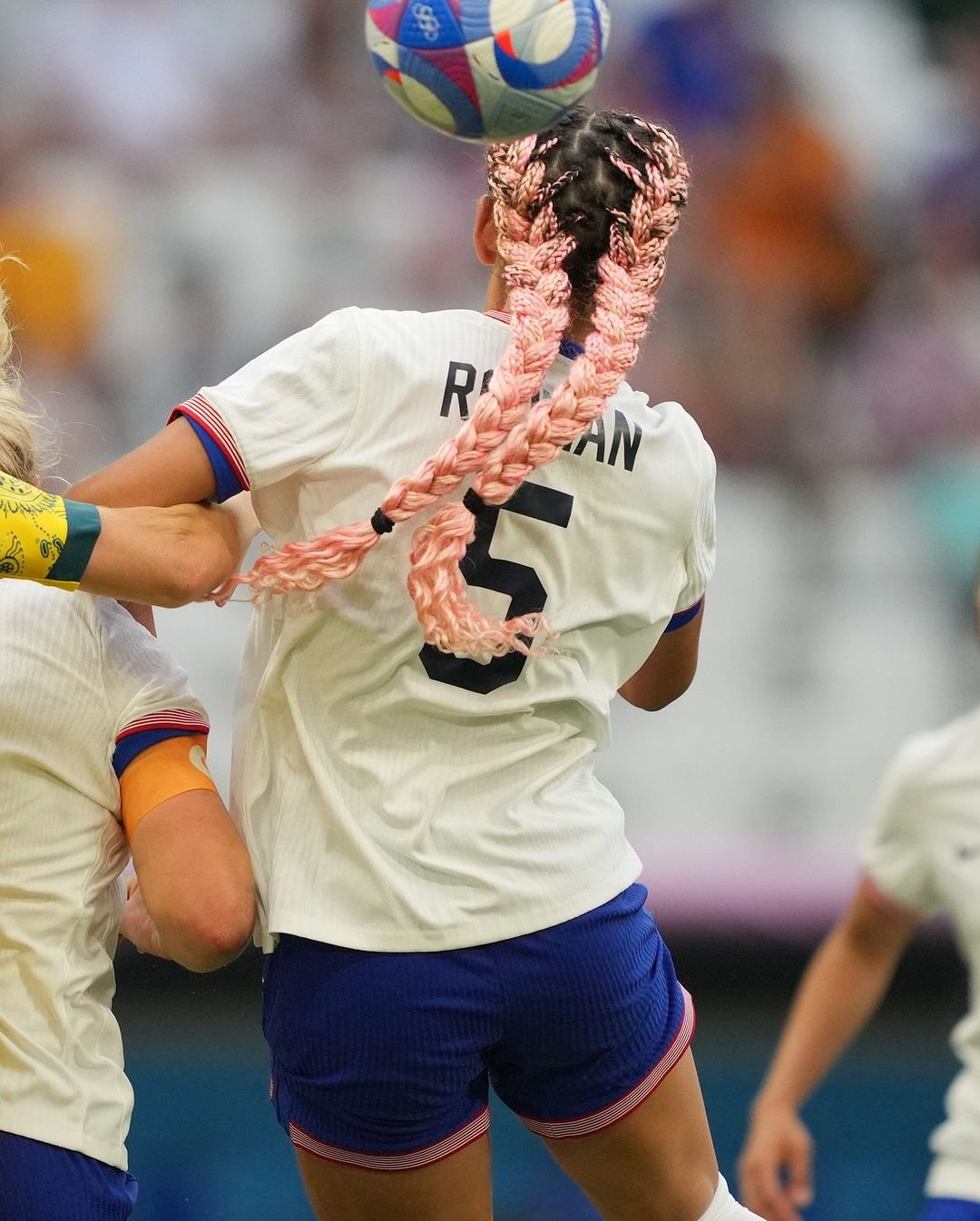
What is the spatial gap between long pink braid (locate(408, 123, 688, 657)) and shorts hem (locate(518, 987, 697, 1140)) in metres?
0.57

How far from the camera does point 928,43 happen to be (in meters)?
5.99

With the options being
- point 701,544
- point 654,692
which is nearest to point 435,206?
point 654,692

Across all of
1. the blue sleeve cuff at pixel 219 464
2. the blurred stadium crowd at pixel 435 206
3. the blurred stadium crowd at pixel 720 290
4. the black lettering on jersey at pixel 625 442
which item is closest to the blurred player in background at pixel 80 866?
the blue sleeve cuff at pixel 219 464

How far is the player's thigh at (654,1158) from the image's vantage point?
2088 mm

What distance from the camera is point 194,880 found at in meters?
1.94

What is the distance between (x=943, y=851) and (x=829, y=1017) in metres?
0.28

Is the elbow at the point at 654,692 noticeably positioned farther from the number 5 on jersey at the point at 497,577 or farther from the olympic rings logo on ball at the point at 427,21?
the olympic rings logo on ball at the point at 427,21

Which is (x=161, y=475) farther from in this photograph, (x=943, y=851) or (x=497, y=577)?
(x=943, y=851)

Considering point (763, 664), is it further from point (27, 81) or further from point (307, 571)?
point (307, 571)

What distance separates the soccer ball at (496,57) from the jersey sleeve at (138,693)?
2.38 ft

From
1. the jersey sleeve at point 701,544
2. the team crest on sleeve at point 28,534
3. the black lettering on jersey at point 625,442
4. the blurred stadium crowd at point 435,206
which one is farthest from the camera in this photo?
the blurred stadium crowd at point 435,206

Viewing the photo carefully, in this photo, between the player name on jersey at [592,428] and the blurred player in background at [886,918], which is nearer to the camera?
the player name on jersey at [592,428]

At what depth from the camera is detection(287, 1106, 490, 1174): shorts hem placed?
1979mm

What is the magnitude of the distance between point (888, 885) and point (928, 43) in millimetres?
4614
